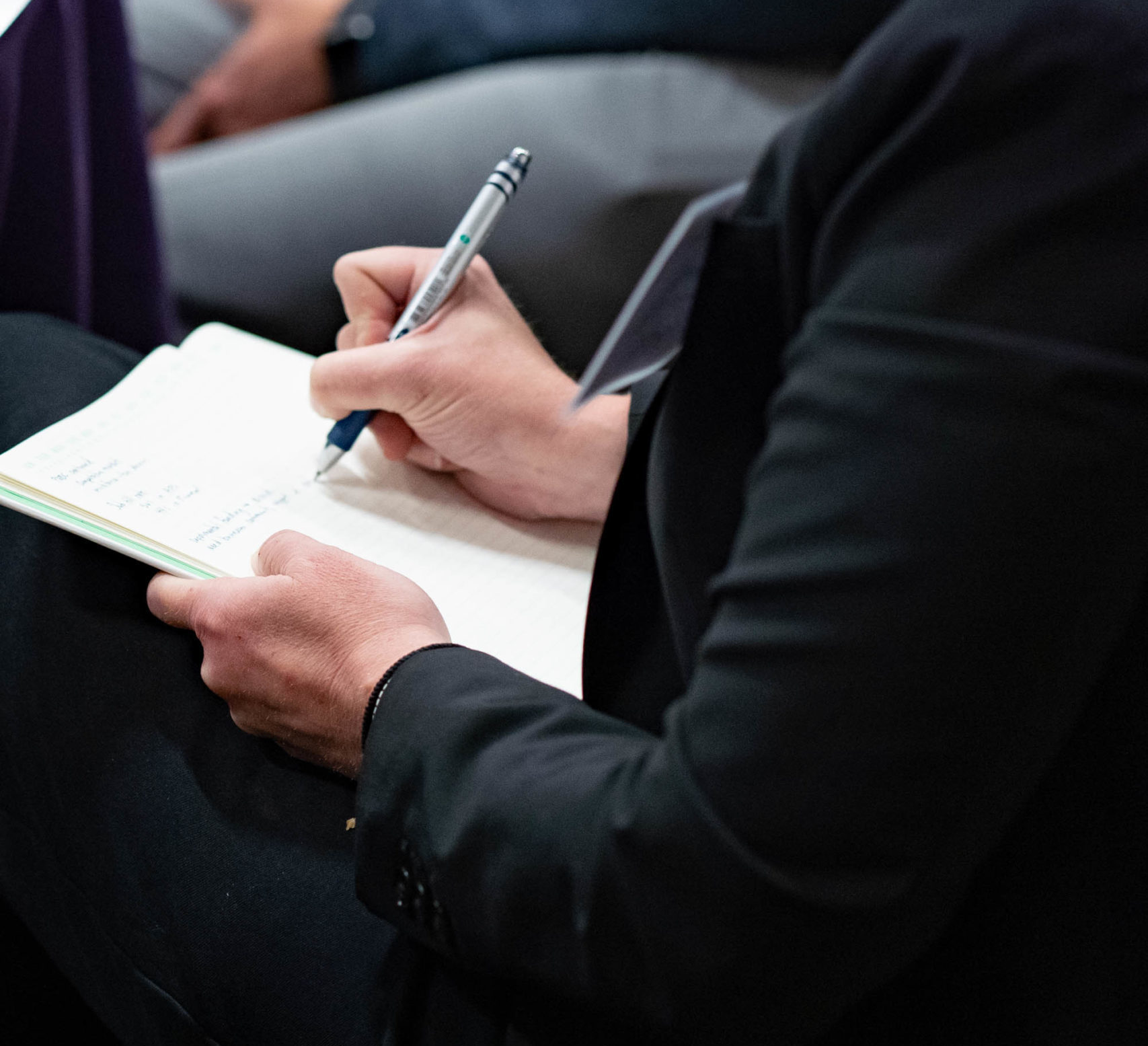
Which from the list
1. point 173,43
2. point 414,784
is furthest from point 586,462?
point 173,43

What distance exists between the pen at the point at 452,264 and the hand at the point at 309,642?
0.46 feet

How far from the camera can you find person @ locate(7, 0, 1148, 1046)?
32 centimetres

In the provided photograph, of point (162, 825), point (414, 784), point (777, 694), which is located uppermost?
point (777, 694)

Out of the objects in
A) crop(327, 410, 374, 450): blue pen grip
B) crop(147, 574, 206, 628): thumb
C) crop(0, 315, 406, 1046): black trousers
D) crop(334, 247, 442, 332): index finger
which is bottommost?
crop(0, 315, 406, 1046): black trousers

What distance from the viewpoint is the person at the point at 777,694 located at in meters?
0.32

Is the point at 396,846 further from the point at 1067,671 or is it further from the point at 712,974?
the point at 1067,671

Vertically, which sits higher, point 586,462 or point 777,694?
point 777,694

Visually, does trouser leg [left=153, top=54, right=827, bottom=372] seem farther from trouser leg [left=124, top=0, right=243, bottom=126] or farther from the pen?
the pen

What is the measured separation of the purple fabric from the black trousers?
0.88 ft

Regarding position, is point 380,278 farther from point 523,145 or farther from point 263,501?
point 523,145

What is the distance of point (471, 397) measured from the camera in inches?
26.9

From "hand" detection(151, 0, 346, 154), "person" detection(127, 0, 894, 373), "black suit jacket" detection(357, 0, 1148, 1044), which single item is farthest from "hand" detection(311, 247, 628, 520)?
"hand" detection(151, 0, 346, 154)

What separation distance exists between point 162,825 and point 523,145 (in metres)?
1.06

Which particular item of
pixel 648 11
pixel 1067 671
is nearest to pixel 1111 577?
pixel 1067 671
